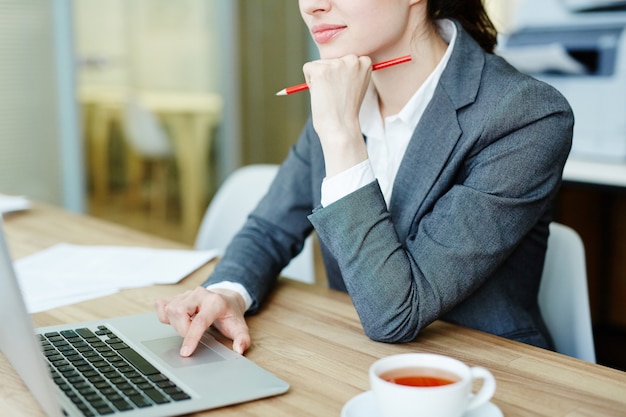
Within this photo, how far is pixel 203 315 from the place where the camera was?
39.9 inches

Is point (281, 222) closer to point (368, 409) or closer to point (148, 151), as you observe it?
point (368, 409)

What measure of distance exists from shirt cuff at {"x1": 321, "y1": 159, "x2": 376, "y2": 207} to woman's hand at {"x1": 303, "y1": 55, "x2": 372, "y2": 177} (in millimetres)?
12

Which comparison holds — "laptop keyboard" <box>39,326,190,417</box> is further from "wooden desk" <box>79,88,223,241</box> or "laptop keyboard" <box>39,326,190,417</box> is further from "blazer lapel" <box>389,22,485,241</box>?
"wooden desk" <box>79,88,223,241</box>

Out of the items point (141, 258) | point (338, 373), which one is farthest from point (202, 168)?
point (338, 373)

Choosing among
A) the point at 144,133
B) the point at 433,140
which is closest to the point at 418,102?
the point at 433,140

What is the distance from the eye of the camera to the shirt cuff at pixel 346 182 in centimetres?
101

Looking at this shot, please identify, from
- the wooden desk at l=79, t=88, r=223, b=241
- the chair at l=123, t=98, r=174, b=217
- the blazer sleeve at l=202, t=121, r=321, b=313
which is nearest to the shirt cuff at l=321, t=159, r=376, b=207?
the blazer sleeve at l=202, t=121, r=321, b=313

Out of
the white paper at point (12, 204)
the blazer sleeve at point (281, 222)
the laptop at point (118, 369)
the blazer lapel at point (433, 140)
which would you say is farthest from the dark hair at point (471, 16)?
the white paper at point (12, 204)

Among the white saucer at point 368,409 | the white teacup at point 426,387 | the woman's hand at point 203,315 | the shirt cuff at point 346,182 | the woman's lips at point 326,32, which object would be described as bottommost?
the woman's hand at point 203,315

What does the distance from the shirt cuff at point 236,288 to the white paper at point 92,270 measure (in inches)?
5.1

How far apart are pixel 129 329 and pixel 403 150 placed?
53cm

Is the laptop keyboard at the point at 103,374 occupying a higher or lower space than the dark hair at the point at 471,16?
lower

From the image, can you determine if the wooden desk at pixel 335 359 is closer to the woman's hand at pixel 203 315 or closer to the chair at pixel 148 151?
the woman's hand at pixel 203 315

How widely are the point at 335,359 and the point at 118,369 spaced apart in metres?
0.25
